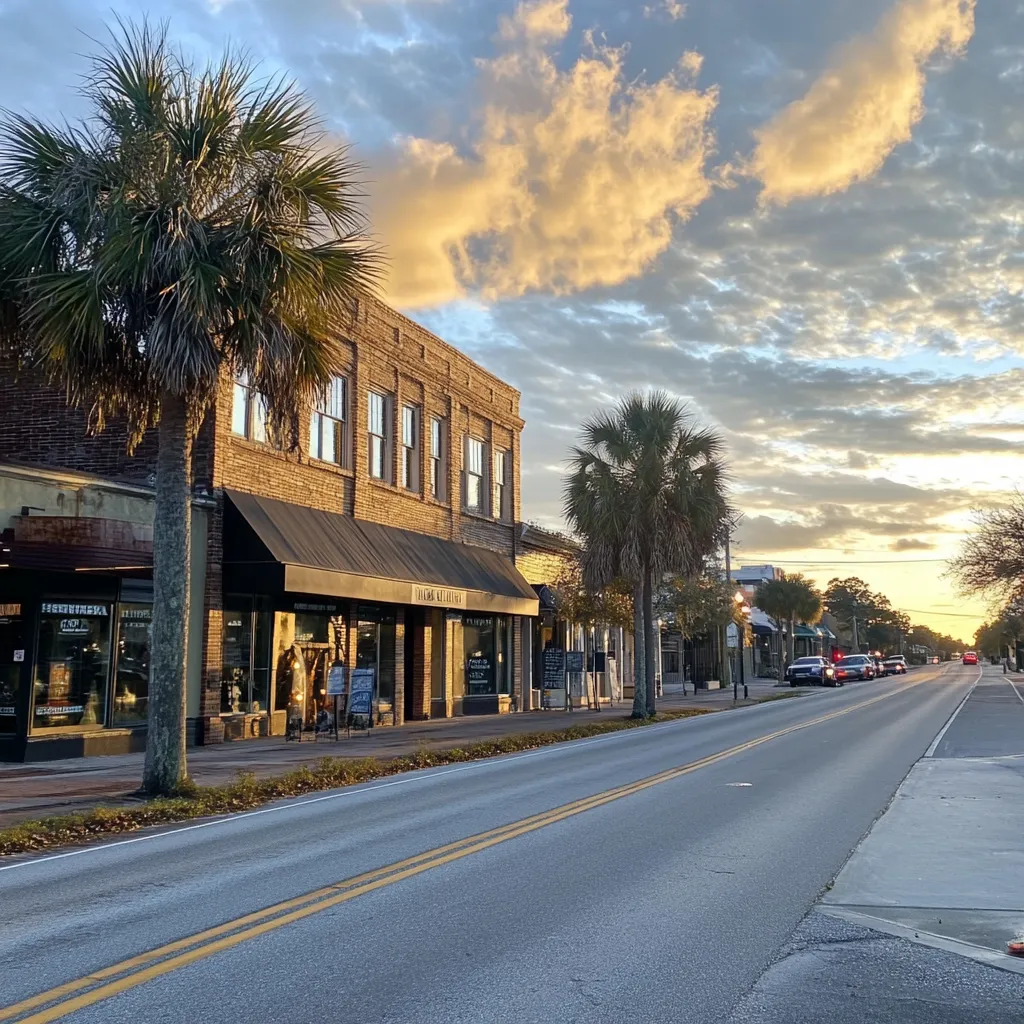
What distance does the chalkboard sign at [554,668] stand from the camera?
108 ft

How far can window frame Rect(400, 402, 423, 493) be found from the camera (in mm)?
28344

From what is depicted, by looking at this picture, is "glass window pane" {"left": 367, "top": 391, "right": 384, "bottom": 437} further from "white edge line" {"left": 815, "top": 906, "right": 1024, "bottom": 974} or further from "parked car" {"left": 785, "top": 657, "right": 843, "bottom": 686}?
"parked car" {"left": 785, "top": 657, "right": 843, "bottom": 686}

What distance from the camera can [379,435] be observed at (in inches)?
→ 1072

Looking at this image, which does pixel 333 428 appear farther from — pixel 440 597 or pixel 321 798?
pixel 321 798

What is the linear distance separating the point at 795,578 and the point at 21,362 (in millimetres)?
60488

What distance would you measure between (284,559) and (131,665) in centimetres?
328

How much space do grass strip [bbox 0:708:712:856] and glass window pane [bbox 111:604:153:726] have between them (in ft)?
13.3

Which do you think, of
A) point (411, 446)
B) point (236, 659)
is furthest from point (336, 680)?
point (411, 446)

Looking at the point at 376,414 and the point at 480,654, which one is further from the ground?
the point at 376,414

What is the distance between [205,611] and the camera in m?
19.9

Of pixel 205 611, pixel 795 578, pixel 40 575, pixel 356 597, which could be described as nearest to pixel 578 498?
pixel 356 597

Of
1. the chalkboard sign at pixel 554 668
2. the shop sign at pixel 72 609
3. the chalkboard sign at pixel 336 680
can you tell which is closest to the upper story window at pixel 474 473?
the chalkboard sign at pixel 554 668

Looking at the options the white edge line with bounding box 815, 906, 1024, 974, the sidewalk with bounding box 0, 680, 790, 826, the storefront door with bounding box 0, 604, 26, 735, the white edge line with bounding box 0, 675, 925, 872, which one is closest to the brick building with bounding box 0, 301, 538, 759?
the storefront door with bounding box 0, 604, 26, 735

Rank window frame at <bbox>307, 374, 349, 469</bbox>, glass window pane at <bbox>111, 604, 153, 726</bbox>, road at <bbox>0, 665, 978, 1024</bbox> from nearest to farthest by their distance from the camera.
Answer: road at <bbox>0, 665, 978, 1024</bbox> < glass window pane at <bbox>111, 604, 153, 726</bbox> < window frame at <bbox>307, 374, 349, 469</bbox>
